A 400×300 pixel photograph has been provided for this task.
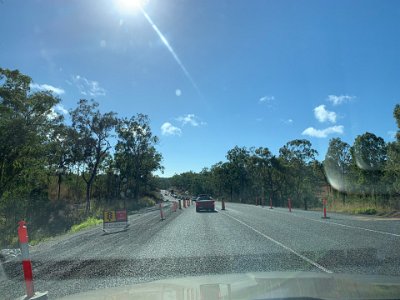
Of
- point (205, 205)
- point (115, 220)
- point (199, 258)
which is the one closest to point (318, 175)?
point (205, 205)

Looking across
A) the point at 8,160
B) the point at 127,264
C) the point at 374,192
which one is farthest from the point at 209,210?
the point at 127,264

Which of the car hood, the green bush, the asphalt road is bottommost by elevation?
the asphalt road

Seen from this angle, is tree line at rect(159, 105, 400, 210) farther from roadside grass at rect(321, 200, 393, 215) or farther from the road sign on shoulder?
the road sign on shoulder

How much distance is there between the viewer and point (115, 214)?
20.2 m

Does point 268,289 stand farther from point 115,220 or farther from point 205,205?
point 205,205

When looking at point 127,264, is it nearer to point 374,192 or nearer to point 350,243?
point 350,243

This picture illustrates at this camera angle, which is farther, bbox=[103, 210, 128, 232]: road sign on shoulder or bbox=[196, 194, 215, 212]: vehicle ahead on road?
bbox=[196, 194, 215, 212]: vehicle ahead on road

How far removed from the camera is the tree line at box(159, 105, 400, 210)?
1214 inches

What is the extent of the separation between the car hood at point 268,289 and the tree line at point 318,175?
23.7 metres

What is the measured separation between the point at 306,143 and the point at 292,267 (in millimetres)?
56462

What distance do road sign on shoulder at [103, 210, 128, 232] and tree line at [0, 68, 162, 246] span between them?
8.94 m

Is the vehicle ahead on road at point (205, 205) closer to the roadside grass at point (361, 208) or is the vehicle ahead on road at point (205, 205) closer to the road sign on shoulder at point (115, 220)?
the roadside grass at point (361, 208)

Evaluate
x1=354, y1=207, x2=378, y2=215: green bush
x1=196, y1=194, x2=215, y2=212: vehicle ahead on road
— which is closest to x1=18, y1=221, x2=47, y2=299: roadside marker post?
x1=354, y1=207, x2=378, y2=215: green bush

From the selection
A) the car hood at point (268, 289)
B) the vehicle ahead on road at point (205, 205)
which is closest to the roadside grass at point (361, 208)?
the vehicle ahead on road at point (205, 205)
